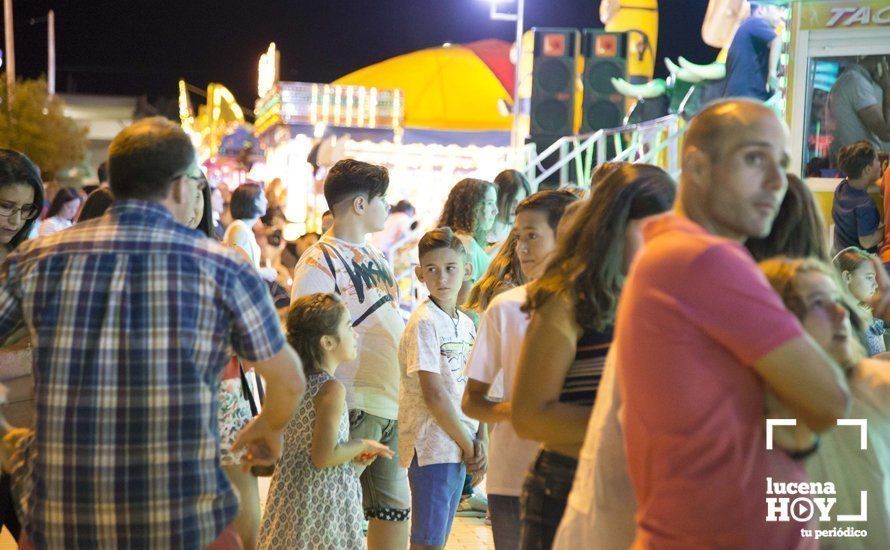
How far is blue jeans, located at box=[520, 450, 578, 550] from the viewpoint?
10.1 ft

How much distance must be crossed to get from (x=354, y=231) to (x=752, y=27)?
7444 millimetres

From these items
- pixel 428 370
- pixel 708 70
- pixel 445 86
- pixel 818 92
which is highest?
pixel 445 86

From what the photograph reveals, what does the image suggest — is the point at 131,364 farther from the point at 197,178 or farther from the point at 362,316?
the point at 362,316

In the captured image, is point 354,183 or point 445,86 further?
point 445,86

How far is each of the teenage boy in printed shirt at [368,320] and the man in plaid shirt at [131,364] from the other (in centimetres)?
225

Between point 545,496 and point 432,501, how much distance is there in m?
1.95

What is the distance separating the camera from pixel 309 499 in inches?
177

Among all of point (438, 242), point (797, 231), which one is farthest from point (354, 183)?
point (797, 231)

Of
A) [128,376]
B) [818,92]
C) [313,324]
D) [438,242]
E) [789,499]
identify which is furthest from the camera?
[818,92]

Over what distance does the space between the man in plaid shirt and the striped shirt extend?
2.73ft

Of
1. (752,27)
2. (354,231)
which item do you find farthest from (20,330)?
(752,27)

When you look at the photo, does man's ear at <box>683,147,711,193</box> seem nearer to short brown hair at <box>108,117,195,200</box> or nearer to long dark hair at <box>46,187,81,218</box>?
short brown hair at <box>108,117,195,200</box>

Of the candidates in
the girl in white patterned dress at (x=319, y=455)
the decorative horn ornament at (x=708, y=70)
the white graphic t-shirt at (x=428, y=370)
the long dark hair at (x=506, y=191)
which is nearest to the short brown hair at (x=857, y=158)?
the long dark hair at (x=506, y=191)

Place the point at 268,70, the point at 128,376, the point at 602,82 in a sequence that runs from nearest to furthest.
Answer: the point at 128,376
the point at 602,82
the point at 268,70
